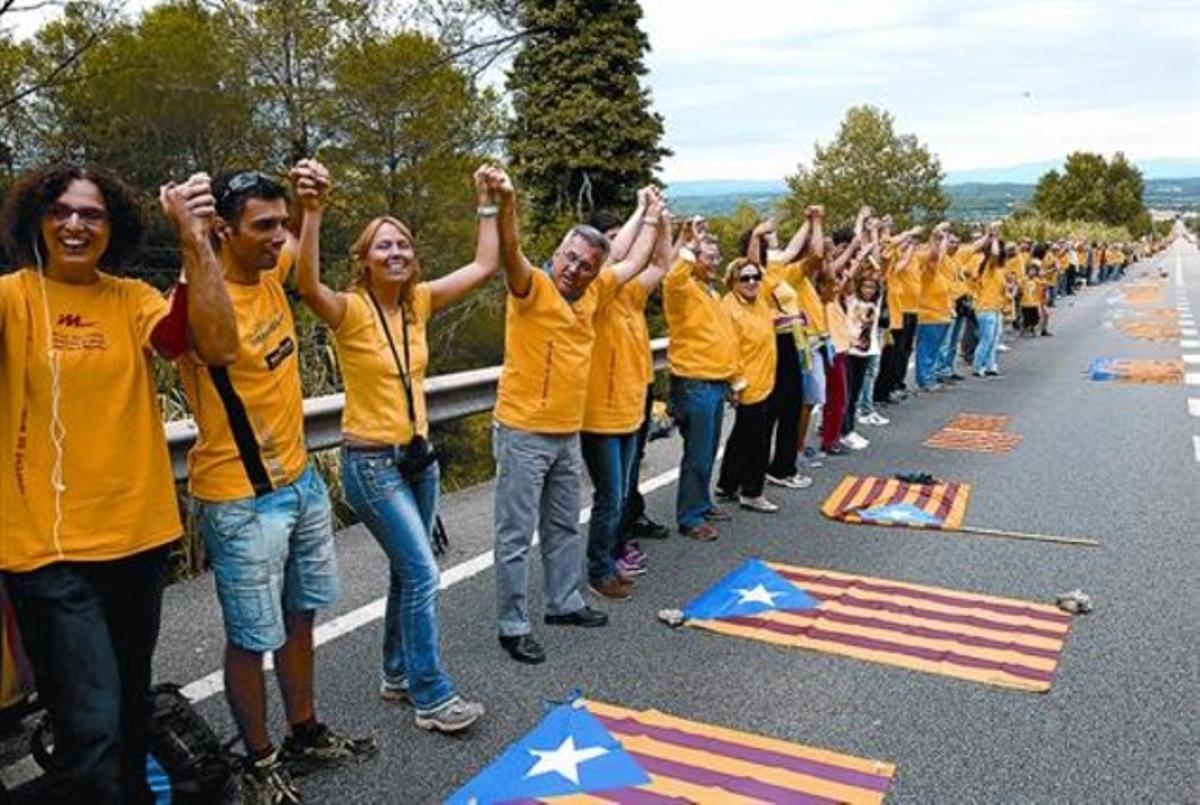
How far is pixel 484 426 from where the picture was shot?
15852mm

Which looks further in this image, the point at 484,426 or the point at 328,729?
the point at 484,426

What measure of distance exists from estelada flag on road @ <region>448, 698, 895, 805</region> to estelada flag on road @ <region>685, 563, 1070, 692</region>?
1.00 meters

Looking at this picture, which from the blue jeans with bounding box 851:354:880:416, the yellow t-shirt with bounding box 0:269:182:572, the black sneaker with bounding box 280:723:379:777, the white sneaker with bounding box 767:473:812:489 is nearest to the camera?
the yellow t-shirt with bounding box 0:269:182:572

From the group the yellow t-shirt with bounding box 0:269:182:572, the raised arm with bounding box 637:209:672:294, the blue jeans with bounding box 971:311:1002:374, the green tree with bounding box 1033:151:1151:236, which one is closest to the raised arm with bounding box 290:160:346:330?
the yellow t-shirt with bounding box 0:269:182:572

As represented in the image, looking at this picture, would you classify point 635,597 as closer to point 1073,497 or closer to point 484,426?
point 1073,497

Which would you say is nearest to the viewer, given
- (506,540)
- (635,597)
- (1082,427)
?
(506,540)

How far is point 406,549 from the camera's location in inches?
157

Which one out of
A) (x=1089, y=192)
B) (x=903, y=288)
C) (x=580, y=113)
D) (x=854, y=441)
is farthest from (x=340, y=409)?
(x=1089, y=192)

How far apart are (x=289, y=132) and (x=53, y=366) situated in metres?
20.4

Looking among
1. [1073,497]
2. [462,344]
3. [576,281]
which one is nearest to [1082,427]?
[1073,497]

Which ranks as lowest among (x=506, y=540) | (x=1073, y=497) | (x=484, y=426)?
(x=484, y=426)

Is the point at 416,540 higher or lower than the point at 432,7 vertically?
lower

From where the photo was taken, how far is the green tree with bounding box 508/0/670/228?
78.4 ft

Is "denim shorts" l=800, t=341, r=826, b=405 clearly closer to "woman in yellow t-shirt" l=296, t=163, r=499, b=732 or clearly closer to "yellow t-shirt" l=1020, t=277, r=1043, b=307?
"woman in yellow t-shirt" l=296, t=163, r=499, b=732
